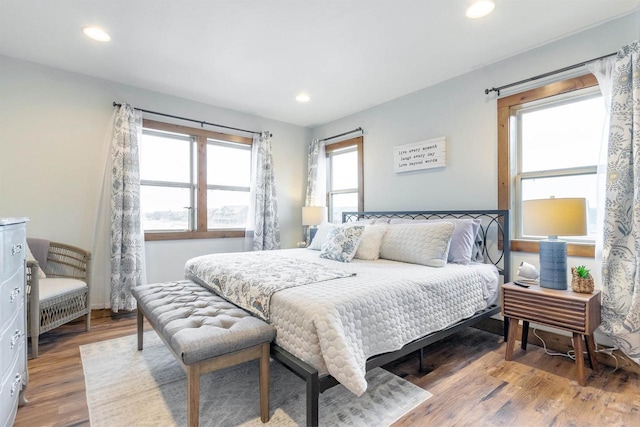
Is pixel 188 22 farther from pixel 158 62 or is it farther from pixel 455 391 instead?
pixel 455 391

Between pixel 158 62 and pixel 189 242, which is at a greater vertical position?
pixel 158 62

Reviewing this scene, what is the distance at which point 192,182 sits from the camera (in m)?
4.05

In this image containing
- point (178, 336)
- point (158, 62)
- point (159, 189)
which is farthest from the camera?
point (159, 189)

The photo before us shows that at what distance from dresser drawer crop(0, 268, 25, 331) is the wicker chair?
80cm

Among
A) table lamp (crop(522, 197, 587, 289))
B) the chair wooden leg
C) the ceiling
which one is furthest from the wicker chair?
table lamp (crop(522, 197, 587, 289))

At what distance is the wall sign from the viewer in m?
3.32

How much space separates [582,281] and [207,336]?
94.3 inches

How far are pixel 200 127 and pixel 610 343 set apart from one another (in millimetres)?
4621

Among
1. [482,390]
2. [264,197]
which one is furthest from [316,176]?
[482,390]

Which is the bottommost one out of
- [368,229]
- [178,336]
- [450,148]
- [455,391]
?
[455,391]

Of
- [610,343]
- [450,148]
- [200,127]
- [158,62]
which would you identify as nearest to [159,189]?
[200,127]

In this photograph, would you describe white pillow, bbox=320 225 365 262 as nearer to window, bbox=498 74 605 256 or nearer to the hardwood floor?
the hardwood floor

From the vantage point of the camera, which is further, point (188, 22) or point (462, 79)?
point (462, 79)

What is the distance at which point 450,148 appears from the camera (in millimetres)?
3258
